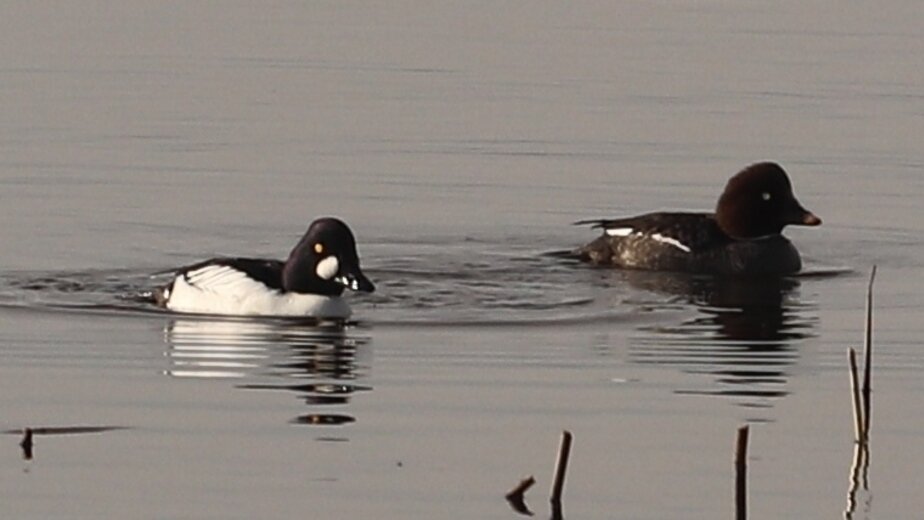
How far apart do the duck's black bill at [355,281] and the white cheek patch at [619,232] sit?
12.8ft

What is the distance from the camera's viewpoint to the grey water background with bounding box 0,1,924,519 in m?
12.8

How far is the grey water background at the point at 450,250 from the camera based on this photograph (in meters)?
12.8

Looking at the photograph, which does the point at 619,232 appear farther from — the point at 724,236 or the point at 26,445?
the point at 26,445

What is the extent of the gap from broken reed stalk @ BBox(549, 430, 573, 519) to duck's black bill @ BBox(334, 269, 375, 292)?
19.6 ft

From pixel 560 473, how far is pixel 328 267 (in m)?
7.34

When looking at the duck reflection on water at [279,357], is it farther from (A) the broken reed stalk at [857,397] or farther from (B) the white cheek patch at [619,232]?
(B) the white cheek patch at [619,232]

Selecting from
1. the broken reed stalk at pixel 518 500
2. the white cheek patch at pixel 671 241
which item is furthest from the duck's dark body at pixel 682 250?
the broken reed stalk at pixel 518 500

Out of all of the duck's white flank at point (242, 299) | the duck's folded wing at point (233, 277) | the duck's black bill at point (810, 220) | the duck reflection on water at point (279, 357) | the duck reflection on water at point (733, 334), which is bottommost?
the duck reflection on water at point (733, 334)

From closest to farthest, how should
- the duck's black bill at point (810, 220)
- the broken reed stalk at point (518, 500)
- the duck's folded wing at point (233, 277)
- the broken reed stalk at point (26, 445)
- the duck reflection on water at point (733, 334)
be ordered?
the broken reed stalk at point (518, 500)
the broken reed stalk at point (26, 445)
the duck reflection on water at point (733, 334)
the duck's folded wing at point (233, 277)
the duck's black bill at point (810, 220)

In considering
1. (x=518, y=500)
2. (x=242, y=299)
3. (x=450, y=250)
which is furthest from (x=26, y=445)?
(x=450, y=250)

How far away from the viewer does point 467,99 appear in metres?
29.9

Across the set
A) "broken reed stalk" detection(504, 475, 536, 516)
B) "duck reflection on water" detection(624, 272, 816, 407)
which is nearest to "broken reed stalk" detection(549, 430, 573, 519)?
"broken reed stalk" detection(504, 475, 536, 516)

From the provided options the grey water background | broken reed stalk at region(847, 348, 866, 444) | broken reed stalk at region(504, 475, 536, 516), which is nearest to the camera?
broken reed stalk at region(847, 348, 866, 444)

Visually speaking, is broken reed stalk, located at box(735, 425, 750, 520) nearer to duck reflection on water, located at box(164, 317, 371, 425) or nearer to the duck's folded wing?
duck reflection on water, located at box(164, 317, 371, 425)
